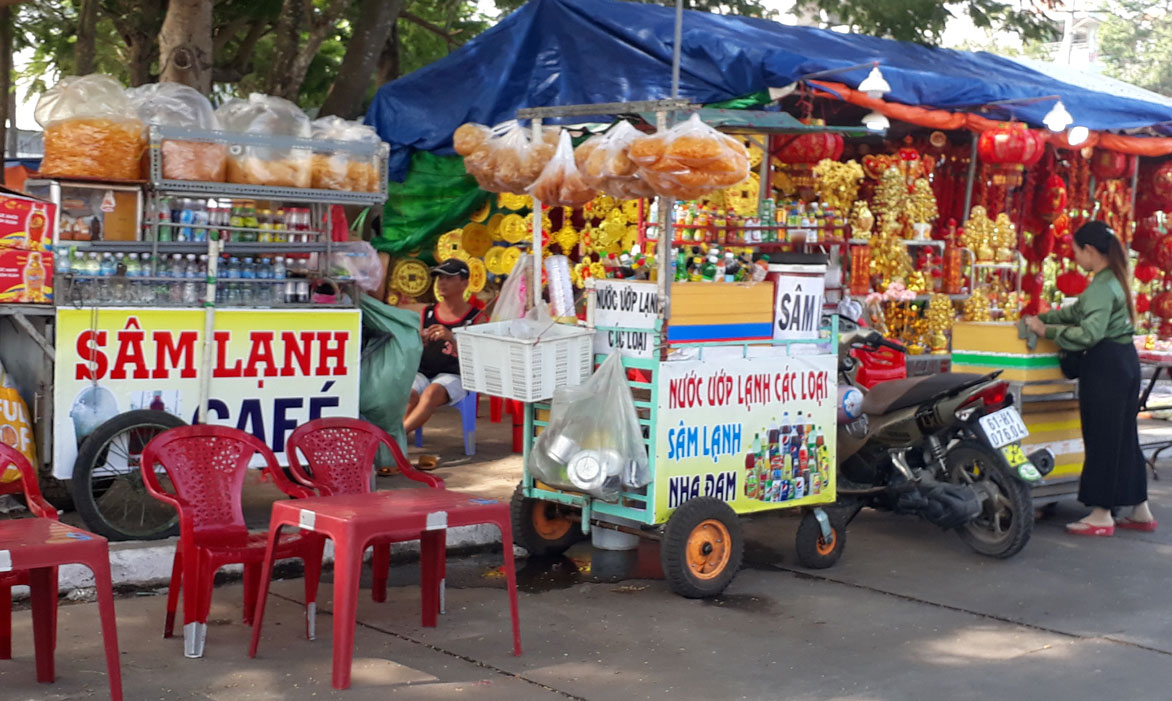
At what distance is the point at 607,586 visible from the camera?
5.98 meters

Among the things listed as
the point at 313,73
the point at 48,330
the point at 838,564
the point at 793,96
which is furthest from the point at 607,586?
the point at 313,73

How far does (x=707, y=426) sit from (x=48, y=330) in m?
3.11

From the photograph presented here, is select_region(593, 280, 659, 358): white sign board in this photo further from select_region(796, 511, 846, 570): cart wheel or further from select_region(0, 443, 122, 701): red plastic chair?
select_region(0, 443, 122, 701): red plastic chair

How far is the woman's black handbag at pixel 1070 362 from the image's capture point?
23.8ft

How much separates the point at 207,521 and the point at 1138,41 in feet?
183

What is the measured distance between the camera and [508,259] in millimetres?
11289

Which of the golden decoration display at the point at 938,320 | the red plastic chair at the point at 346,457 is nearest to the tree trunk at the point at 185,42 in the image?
the red plastic chair at the point at 346,457

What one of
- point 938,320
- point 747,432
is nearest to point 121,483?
point 747,432

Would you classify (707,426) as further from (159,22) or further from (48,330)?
(159,22)

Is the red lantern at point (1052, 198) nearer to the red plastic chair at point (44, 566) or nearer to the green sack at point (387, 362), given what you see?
the green sack at point (387, 362)

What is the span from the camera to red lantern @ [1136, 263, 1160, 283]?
14242 mm

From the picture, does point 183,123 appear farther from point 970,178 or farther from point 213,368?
point 970,178

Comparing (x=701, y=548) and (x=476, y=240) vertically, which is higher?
(x=476, y=240)

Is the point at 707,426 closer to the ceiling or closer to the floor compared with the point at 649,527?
closer to the ceiling
